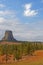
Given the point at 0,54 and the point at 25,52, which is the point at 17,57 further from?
the point at 0,54

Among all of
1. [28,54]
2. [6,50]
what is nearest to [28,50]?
[28,54]

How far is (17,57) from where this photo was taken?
72.7 meters

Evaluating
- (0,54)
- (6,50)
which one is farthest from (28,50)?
(0,54)

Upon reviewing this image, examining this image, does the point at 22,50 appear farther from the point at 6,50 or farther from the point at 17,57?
the point at 17,57

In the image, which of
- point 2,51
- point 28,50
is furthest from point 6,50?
point 28,50

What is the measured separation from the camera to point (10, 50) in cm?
9100

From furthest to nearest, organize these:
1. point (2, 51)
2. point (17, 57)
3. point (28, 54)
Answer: point (2, 51) → point (28, 54) → point (17, 57)

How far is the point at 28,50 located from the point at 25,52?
2147 millimetres

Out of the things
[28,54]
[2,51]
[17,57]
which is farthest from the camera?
[2,51]

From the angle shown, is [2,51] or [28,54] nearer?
[28,54]

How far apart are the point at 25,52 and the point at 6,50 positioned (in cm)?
826

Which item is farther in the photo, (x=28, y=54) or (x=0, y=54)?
(x=0, y=54)

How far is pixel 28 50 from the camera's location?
82.3 metres

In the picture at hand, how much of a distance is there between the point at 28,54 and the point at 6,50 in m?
10.1
